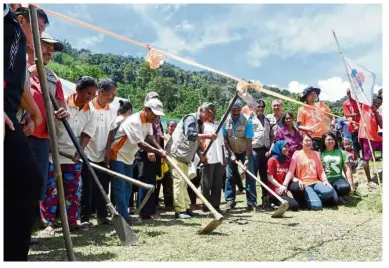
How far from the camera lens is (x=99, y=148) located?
489 cm

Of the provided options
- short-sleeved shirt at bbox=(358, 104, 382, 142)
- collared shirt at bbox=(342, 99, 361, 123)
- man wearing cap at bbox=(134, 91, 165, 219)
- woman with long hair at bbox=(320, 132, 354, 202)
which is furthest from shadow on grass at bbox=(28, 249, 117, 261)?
collared shirt at bbox=(342, 99, 361, 123)

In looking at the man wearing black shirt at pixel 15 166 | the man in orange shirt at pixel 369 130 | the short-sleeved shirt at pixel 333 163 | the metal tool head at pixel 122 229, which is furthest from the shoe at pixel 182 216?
the man in orange shirt at pixel 369 130

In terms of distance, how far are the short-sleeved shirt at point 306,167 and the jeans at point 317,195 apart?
0.18m

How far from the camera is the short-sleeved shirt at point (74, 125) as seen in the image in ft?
13.8

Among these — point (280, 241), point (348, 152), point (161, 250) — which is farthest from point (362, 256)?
point (348, 152)

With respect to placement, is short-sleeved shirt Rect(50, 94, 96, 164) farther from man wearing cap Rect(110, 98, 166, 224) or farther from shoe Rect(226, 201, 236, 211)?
shoe Rect(226, 201, 236, 211)

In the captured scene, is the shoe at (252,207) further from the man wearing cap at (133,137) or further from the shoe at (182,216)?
the man wearing cap at (133,137)

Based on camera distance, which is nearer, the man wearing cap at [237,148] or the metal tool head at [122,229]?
the metal tool head at [122,229]

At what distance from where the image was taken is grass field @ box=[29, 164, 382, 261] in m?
3.27

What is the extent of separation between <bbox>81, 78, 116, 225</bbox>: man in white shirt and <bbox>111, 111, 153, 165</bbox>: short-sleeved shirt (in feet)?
0.48

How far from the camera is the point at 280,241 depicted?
152 inches

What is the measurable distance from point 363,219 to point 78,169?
3.65 m

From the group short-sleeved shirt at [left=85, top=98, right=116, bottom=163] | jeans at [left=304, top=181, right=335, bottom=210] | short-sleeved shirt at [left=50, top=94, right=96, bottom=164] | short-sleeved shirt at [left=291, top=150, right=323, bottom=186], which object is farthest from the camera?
short-sleeved shirt at [left=291, top=150, right=323, bottom=186]

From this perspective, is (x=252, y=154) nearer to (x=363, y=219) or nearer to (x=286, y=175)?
(x=286, y=175)
